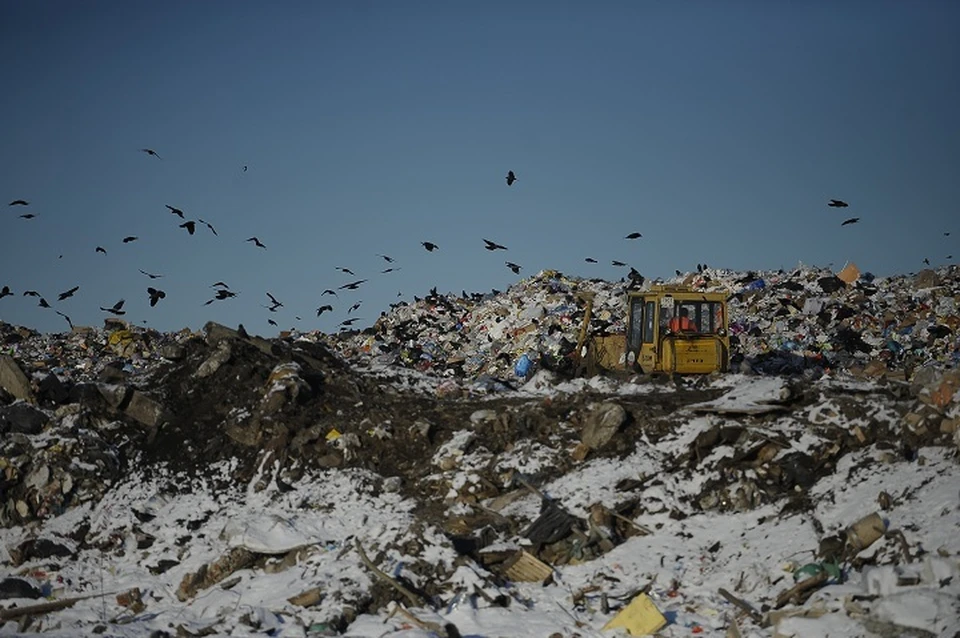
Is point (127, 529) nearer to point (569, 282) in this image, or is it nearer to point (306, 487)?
point (306, 487)

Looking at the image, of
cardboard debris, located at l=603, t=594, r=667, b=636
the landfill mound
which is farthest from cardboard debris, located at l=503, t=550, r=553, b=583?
cardboard debris, located at l=603, t=594, r=667, b=636

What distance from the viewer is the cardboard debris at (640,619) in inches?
270

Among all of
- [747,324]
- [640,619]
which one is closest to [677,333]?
[747,324]

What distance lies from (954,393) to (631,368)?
16.5 ft

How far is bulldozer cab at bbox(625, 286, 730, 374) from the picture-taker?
1273cm

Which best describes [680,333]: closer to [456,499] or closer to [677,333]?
[677,333]

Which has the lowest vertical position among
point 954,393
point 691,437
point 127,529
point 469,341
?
point 469,341

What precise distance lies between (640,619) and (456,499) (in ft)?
8.89

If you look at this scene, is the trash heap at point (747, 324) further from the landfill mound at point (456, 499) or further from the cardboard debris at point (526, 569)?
the cardboard debris at point (526, 569)

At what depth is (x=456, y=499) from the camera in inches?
364

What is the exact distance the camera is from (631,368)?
12898 mm

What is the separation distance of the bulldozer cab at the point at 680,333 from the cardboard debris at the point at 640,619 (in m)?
5.93

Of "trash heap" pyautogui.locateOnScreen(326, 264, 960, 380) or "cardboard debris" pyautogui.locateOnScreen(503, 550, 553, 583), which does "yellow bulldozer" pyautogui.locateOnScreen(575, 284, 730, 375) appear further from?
"cardboard debris" pyautogui.locateOnScreen(503, 550, 553, 583)

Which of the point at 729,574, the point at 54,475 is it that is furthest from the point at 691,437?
the point at 54,475
